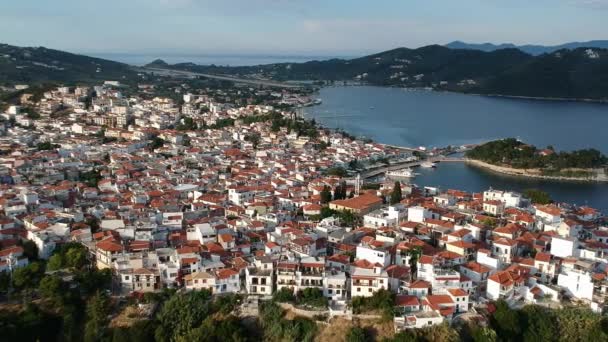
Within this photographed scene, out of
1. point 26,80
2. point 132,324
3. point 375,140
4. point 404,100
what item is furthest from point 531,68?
point 132,324

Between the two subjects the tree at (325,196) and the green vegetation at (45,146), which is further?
the green vegetation at (45,146)

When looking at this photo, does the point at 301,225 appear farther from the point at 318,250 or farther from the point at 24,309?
the point at 24,309

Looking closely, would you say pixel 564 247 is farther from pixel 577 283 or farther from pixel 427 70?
pixel 427 70

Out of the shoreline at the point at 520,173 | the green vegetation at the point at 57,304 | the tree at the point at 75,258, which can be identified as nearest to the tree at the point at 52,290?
the green vegetation at the point at 57,304

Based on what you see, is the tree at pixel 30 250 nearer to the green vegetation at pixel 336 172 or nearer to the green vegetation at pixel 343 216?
the green vegetation at pixel 343 216

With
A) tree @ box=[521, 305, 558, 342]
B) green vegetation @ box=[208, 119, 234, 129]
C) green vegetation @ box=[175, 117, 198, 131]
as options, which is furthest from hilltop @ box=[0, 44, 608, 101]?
tree @ box=[521, 305, 558, 342]

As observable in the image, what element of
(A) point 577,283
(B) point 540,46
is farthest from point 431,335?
(B) point 540,46

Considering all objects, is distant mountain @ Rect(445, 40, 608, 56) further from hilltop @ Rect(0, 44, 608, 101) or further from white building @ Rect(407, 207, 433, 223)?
white building @ Rect(407, 207, 433, 223)
